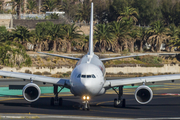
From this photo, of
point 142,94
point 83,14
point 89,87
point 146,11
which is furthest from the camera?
point 83,14

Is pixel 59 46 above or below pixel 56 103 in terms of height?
above

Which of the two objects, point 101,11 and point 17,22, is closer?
point 17,22

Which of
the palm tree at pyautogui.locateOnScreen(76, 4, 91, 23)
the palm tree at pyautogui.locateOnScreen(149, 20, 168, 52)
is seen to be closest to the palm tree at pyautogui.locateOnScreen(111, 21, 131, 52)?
the palm tree at pyautogui.locateOnScreen(149, 20, 168, 52)

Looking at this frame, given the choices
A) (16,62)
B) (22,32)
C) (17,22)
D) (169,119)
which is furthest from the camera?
(17,22)

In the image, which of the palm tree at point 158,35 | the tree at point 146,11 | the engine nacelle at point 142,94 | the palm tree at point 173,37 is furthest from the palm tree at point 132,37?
the engine nacelle at point 142,94

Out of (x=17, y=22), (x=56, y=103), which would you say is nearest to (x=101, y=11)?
(x=17, y=22)

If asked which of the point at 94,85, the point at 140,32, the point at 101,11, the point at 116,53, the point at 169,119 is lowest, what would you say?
the point at 169,119

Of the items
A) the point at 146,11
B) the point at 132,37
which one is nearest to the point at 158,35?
the point at 132,37

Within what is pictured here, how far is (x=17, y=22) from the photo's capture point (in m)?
120

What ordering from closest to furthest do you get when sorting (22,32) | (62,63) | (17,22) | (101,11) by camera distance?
(62,63), (22,32), (17,22), (101,11)

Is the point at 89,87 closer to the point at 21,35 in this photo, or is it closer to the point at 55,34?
the point at 21,35

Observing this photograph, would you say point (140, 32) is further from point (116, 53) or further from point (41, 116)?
point (41, 116)

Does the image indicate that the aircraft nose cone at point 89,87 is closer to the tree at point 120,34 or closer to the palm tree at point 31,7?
the tree at point 120,34

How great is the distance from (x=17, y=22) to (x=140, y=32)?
4449 cm
